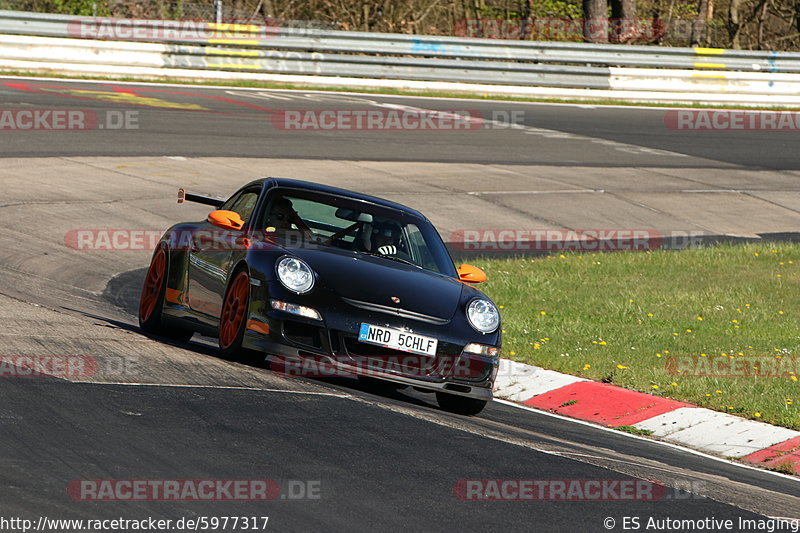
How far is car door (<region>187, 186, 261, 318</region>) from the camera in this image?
880 centimetres

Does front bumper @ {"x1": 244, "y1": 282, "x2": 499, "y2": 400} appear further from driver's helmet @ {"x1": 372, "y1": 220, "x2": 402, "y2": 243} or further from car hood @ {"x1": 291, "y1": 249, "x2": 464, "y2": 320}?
driver's helmet @ {"x1": 372, "y1": 220, "x2": 402, "y2": 243}

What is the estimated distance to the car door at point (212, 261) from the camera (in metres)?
8.80

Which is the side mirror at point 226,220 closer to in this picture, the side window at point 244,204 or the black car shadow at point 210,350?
the side window at point 244,204

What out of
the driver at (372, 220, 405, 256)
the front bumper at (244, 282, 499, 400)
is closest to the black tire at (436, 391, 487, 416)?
the front bumper at (244, 282, 499, 400)

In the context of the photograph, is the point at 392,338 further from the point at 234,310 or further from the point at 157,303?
the point at 157,303

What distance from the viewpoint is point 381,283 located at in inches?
321

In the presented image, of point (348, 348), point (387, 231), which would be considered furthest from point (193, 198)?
point (348, 348)

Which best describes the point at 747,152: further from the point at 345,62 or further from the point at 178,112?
the point at 178,112

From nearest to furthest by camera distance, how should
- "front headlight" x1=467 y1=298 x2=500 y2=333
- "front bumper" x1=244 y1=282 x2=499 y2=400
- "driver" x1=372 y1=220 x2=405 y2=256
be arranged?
"front bumper" x1=244 y1=282 x2=499 y2=400 < "front headlight" x1=467 y1=298 x2=500 y2=333 < "driver" x1=372 y1=220 x2=405 y2=256

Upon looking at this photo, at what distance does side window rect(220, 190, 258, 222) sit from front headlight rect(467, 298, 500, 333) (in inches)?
78.3

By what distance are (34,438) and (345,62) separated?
22.6 m

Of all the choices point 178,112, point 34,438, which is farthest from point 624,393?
point 178,112

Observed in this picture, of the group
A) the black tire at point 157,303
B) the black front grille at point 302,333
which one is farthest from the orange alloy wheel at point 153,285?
the black front grille at point 302,333

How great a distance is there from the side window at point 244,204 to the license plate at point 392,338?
185 centimetres
